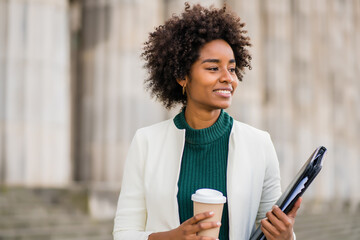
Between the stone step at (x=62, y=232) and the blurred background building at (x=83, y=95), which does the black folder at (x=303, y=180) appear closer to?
the stone step at (x=62, y=232)

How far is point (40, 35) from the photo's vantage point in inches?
581

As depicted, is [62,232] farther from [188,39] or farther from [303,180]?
[303,180]

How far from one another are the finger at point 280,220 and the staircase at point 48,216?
8.02 metres

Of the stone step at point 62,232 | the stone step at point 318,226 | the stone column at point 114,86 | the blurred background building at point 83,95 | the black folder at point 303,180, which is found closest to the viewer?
the black folder at point 303,180

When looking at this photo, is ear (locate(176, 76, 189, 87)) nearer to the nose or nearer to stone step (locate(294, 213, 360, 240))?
the nose

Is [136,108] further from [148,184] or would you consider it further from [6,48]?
[148,184]

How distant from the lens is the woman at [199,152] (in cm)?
262

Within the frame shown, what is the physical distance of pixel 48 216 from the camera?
1173 cm

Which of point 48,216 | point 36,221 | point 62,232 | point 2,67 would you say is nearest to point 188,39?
point 62,232

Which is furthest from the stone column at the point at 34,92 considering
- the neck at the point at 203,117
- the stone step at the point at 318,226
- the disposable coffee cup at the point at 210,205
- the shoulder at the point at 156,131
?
the disposable coffee cup at the point at 210,205

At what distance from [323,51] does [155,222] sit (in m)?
28.9

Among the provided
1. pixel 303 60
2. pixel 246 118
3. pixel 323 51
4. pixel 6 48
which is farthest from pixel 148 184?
pixel 323 51

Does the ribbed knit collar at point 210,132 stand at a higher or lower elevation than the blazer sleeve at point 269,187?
higher

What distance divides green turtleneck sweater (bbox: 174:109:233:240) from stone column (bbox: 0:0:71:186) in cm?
1213
